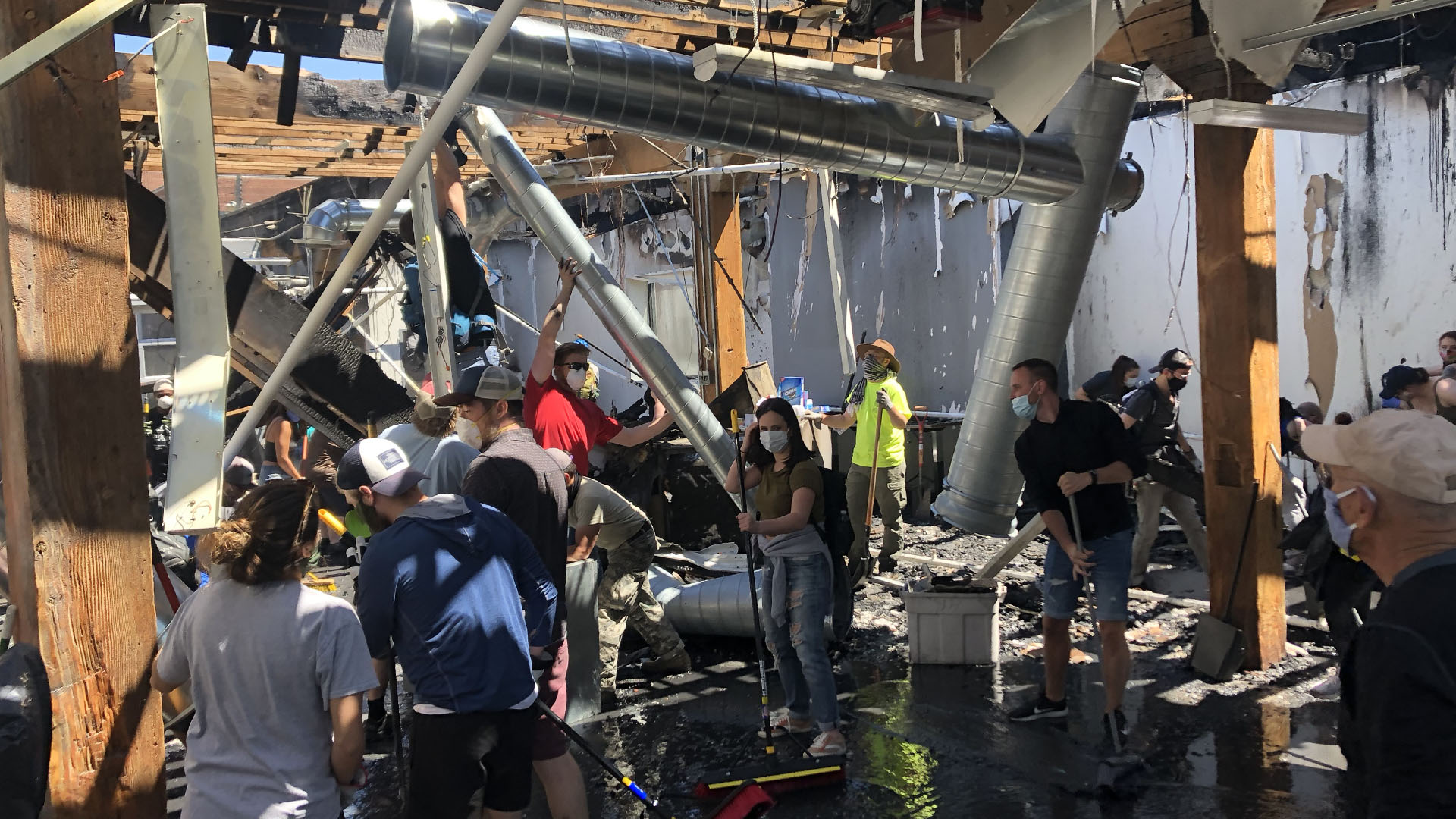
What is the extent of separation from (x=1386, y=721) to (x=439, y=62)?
3767 millimetres

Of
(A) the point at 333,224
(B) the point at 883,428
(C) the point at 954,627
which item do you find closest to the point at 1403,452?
(C) the point at 954,627

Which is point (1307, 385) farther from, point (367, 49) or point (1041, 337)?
point (367, 49)

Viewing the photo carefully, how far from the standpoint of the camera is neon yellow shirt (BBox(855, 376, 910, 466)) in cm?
859

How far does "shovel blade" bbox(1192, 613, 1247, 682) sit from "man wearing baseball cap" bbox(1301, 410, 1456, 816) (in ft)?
13.2

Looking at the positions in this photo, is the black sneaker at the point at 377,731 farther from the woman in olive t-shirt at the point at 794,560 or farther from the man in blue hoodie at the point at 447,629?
the man in blue hoodie at the point at 447,629

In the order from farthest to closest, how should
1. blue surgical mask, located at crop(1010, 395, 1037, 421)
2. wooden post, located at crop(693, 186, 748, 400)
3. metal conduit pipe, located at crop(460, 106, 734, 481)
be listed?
wooden post, located at crop(693, 186, 748, 400)
metal conduit pipe, located at crop(460, 106, 734, 481)
blue surgical mask, located at crop(1010, 395, 1037, 421)

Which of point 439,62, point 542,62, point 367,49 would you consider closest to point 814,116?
point 542,62

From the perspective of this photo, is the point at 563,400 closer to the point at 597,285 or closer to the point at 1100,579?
the point at 597,285

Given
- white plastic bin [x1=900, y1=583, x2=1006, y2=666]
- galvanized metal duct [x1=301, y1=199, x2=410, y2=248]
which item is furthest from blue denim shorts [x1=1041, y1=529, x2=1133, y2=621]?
galvanized metal duct [x1=301, y1=199, x2=410, y2=248]

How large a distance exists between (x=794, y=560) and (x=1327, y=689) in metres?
3.04

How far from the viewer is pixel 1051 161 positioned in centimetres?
569

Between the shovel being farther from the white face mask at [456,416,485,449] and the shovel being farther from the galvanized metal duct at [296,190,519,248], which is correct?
the galvanized metal duct at [296,190,519,248]

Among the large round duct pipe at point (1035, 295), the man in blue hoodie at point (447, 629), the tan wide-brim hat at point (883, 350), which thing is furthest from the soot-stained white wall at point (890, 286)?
the man in blue hoodie at point (447, 629)

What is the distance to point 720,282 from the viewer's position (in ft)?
33.9
